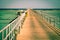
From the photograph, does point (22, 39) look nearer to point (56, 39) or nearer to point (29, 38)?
point (29, 38)

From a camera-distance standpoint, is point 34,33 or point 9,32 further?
point 34,33

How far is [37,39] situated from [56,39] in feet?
3.61

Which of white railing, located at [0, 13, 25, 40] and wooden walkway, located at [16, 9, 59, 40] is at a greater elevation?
white railing, located at [0, 13, 25, 40]

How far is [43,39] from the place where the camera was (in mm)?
10828

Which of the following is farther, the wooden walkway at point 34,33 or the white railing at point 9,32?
the wooden walkway at point 34,33

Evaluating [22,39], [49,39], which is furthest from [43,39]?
[22,39]

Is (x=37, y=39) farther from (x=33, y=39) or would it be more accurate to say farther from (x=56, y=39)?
(x=56, y=39)

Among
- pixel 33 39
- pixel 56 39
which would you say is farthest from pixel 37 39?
pixel 56 39

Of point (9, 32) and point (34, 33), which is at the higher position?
point (9, 32)

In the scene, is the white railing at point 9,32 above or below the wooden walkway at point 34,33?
above

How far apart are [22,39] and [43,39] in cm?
121

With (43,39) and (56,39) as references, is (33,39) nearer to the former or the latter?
(43,39)

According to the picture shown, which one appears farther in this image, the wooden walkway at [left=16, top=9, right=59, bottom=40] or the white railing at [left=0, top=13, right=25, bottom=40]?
the wooden walkway at [left=16, top=9, right=59, bottom=40]

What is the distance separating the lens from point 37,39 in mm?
10906
